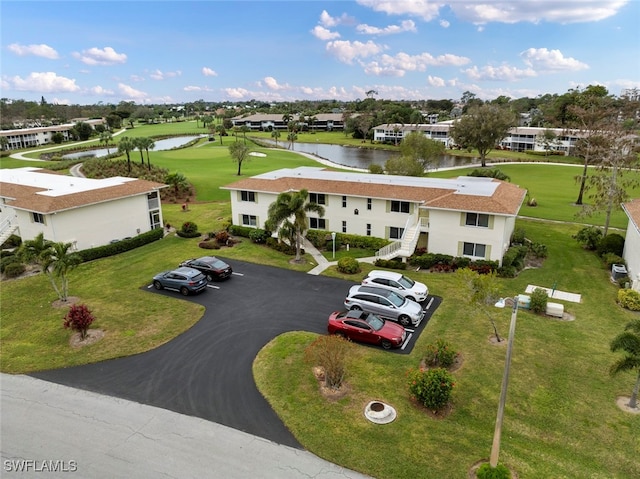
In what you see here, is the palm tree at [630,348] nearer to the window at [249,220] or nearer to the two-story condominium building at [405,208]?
the two-story condominium building at [405,208]

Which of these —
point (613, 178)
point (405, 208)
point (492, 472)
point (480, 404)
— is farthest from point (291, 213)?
point (613, 178)

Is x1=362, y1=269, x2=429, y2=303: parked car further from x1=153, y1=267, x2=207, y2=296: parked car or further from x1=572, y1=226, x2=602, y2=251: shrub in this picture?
x1=572, y1=226, x2=602, y2=251: shrub

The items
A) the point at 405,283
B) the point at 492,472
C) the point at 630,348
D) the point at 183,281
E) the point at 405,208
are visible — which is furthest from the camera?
the point at 405,208

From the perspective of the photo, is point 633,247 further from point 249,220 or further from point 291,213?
point 249,220

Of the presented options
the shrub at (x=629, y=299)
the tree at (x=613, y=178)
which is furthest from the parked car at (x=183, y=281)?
the tree at (x=613, y=178)

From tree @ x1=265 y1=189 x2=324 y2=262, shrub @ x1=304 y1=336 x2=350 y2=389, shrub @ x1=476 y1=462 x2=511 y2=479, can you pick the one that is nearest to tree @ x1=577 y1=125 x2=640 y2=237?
tree @ x1=265 y1=189 x2=324 y2=262
